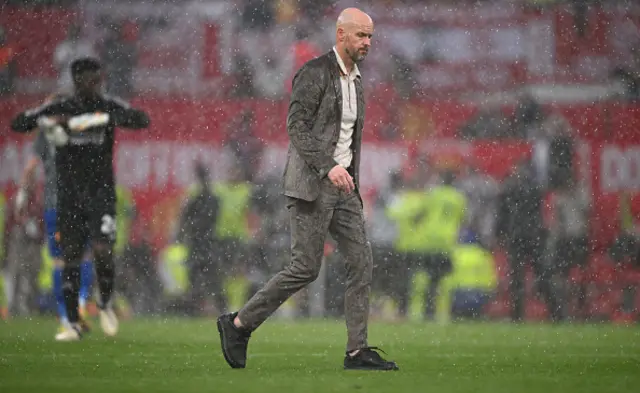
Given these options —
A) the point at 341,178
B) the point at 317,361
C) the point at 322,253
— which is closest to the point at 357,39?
the point at 341,178

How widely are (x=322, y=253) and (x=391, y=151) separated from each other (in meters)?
8.58

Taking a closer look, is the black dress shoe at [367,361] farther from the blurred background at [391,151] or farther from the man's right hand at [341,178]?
the blurred background at [391,151]

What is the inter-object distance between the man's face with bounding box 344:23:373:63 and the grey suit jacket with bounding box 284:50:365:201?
91mm

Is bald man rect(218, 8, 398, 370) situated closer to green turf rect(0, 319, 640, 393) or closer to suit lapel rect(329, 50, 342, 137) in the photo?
suit lapel rect(329, 50, 342, 137)

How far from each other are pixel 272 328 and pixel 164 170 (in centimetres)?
423

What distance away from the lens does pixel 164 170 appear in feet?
53.2

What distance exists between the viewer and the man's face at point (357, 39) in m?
7.63

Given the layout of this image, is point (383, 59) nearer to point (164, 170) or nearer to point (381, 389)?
point (164, 170)

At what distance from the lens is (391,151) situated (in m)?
16.3

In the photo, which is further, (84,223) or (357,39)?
(84,223)

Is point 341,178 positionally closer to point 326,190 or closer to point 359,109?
point 326,190

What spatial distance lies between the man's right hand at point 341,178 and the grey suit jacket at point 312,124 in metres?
0.07

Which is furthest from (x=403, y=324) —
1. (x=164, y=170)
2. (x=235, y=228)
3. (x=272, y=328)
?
(x=164, y=170)

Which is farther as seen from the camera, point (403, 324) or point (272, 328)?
point (403, 324)
